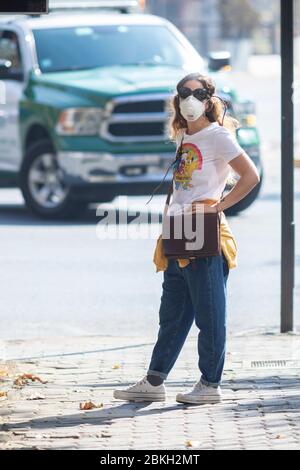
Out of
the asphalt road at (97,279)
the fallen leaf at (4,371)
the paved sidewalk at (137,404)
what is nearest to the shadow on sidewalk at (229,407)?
the paved sidewalk at (137,404)

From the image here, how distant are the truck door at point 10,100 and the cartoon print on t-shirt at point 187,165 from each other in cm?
997

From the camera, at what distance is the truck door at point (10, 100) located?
17.0 metres

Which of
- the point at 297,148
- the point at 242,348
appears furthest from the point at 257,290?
the point at 297,148

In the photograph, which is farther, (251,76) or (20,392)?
(251,76)

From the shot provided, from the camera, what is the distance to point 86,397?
24.5ft

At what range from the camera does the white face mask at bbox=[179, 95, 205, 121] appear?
23.4ft

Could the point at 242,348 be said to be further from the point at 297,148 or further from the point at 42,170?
the point at 297,148

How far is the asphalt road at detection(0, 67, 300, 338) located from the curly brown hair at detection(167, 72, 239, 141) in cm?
289

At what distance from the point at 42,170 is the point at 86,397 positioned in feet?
30.7

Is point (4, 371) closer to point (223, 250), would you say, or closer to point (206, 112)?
point (223, 250)

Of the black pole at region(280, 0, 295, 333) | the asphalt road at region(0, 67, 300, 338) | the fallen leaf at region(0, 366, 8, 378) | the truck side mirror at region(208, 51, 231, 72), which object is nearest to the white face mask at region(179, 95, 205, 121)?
the fallen leaf at region(0, 366, 8, 378)

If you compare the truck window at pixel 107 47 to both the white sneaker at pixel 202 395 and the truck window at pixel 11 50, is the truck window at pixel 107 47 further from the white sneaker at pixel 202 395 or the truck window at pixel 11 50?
the white sneaker at pixel 202 395

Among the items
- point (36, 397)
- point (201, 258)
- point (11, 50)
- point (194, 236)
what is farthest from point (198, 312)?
point (11, 50)

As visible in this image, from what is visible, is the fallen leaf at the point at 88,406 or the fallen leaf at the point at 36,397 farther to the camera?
the fallen leaf at the point at 36,397
